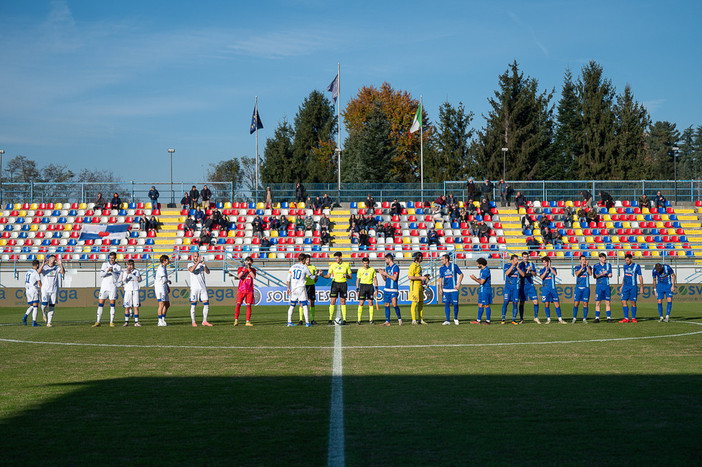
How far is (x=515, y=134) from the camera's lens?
6906 cm

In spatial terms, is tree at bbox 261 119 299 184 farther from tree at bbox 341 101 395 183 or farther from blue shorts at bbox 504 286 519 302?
blue shorts at bbox 504 286 519 302

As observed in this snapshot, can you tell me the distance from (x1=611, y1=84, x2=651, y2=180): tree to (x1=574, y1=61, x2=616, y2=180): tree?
0.75 m

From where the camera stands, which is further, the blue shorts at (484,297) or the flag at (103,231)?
the flag at (103,231)

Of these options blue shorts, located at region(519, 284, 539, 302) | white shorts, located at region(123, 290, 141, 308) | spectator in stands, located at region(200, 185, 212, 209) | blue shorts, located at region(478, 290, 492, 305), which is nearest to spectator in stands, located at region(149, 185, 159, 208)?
spectator in stands, located at region(200, 185, 212, 209)

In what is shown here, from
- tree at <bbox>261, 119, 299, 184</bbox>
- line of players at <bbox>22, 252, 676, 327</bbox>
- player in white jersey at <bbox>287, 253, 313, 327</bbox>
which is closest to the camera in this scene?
player in white jersey at <bbox>287, 253, 313, 327</bbox>

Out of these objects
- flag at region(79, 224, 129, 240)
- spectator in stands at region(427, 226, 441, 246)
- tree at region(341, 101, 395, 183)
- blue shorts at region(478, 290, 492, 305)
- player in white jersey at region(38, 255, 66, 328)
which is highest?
tree at region(341, 101, 395, 183)

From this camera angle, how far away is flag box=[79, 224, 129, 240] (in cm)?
4362

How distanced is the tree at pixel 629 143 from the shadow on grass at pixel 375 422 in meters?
61.3

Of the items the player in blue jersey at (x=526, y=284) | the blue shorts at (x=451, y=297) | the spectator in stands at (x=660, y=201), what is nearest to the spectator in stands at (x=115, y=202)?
the blue shorts at (x=451, y=297)

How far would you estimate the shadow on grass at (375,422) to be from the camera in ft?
21.7

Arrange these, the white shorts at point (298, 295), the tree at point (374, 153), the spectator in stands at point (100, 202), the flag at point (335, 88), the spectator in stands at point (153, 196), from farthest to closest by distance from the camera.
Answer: the tree at point (374, 153)
the flag at point (335, 88)
the spectator in stands at point (153, 196)
the spectator in stands at point (100, 202)
the white shorts at point (298, 295)

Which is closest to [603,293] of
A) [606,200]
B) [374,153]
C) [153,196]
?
[606,200]

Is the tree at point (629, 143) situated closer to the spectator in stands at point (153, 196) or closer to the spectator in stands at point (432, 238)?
the spectator in stands at point (432, 238)

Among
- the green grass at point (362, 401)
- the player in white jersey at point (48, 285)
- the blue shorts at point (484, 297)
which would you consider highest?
the player in white jersey at point (48, 285)
